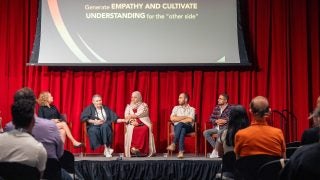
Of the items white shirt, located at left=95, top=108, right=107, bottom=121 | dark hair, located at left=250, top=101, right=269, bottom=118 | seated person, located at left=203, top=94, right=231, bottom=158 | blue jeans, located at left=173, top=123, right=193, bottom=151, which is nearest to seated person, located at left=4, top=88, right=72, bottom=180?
dark hair, located at left=250, top=101, right=269, bottom=118

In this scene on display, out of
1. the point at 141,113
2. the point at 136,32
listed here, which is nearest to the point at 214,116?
the point at 141,113

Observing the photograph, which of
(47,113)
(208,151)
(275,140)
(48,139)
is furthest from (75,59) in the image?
(275,140)

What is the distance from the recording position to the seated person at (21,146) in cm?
298

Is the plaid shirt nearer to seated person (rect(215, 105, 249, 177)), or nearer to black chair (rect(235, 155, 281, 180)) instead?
seated person (rect(215, 105, 249, 177))

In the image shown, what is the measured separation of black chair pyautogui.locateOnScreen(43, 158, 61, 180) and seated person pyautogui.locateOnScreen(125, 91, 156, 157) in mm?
3788

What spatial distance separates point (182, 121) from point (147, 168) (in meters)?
0.90

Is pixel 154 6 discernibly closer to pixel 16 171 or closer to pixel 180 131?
pixel 180 131

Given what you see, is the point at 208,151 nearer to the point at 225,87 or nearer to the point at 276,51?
the point at 225,87

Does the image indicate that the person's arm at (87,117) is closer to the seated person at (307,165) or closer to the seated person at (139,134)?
the seated person at (139,134)

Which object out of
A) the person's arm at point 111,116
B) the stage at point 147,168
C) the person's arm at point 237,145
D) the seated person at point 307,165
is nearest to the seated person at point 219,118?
the stage at point 147,168

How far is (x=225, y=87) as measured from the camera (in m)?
8.34

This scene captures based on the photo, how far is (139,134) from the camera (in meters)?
7.39

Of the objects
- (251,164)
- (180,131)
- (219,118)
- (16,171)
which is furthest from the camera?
(219,118)

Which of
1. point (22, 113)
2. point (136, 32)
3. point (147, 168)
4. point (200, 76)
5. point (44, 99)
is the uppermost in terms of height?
point (136, 32)
